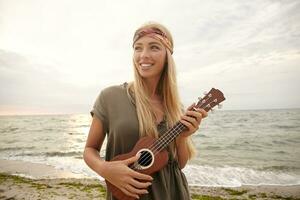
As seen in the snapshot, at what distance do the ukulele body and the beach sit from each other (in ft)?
24.2

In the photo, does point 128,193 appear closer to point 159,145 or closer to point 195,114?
point 159,145

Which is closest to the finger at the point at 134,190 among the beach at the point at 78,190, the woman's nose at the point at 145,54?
the woman's nose at the point at 145,54

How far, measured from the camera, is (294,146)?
75.8ft

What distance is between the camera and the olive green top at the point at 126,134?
→ 86.5 inches

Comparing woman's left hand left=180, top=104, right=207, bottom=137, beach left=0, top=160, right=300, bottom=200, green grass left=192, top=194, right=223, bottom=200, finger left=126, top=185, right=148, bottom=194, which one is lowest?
beach left=0, top=160, right=300, bottom=200

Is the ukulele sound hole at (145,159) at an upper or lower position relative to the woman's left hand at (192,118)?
lower

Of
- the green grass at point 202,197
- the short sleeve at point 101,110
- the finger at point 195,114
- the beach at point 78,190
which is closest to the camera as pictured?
the finger at point 195,114

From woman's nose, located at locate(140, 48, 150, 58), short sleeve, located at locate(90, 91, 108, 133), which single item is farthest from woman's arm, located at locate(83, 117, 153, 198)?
woman's nose, located at locate(140, 48, 150, 58)

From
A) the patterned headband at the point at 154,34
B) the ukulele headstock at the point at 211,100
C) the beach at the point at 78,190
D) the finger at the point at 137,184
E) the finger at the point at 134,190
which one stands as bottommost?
the beach at the point at 78,190

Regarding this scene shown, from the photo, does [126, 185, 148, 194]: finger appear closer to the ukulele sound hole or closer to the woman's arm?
the woman's arm

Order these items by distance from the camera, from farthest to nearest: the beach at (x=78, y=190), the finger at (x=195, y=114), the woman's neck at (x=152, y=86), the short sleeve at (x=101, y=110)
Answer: the beach at (x=78, y=190)
the woman's neck at (x=152, y=86)
the short sleeve at (x=101, y=110)
the finger at (x=195, y=114)

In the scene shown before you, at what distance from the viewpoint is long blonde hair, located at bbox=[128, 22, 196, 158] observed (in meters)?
2.23

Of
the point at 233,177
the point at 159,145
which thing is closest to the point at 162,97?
the point at 159,145

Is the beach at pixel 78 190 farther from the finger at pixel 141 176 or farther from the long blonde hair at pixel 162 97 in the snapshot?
the finger at pixel 141 176
